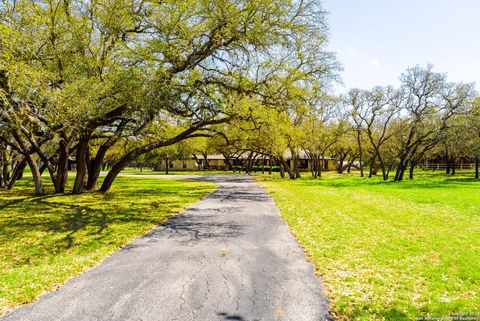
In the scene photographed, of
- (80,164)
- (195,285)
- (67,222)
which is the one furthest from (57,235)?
(80,164)

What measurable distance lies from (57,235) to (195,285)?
6021 mm

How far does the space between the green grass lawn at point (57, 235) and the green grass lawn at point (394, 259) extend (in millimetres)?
4856

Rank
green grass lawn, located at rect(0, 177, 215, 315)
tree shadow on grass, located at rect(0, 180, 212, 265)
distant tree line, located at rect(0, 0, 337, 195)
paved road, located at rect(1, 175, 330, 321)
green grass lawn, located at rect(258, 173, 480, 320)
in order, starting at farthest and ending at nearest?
distant tree line, located at rect(0, 0, 337, 195) → tree shadow on grass, located at rect(0, 180, 212, 265) → green grass lawn, located at rect(0, 177, 215, 315) → green grass lawn, located at rect(258, 173, 480, 320) → paved road, located at rect(1, 175, 330, 321)

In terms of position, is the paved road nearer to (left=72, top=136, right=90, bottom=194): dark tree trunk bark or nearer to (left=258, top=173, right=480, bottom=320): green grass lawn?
(left=258, top=173, right=480, bottom=320): green grass lawn

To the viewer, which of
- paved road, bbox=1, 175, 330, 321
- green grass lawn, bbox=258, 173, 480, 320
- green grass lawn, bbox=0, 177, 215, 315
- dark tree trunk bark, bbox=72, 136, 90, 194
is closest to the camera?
paved road, bbox=1, 175, 330, 321

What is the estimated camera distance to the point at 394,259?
714cm

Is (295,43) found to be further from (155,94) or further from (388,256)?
(388,256)

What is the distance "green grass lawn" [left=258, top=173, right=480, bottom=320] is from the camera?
4.90 metres

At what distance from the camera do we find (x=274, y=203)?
16672 mm

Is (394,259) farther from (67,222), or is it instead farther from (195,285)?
(67,222)

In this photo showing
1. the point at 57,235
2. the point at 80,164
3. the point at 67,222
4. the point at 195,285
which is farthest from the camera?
the point at 80,164

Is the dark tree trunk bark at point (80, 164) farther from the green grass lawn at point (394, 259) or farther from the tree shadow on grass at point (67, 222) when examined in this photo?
the green grass lawn at point (394, 259)

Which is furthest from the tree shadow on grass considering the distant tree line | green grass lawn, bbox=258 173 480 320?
green grass lawn, bbox=258 173 480 320

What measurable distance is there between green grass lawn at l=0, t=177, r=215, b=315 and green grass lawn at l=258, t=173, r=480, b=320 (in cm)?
486
